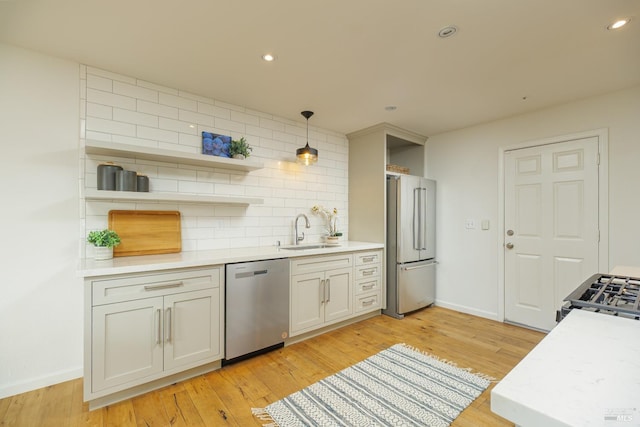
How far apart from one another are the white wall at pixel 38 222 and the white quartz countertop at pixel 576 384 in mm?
2842

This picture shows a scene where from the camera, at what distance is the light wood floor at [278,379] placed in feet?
5.88

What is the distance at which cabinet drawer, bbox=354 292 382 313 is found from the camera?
338 cm

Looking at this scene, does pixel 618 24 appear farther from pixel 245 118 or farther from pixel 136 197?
pixel 136 197

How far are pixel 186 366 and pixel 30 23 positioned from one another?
8.23ft

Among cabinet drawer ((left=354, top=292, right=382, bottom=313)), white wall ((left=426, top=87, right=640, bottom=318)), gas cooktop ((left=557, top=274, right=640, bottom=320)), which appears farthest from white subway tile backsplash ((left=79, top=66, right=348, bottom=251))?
gas cooktop ((left=557, top=274, right=640, bottom=320))

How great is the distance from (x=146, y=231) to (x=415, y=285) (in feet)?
10.2

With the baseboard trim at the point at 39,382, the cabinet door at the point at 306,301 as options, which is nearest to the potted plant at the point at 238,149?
the cabinet door at the point at 306,301

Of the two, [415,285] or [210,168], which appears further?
[415,285]

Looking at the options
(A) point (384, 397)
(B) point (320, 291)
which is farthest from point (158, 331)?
(A) point (384, 397)

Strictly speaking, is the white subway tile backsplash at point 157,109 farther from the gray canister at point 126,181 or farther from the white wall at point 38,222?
the gray canister at point 126,181

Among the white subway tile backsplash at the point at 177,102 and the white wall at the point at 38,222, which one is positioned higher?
the white subway tile backsplash at the point at 177,102

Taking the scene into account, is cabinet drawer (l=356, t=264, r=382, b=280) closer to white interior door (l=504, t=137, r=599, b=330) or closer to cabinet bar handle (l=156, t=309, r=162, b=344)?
white interior door (l=504, t=137, r=599, b=330)

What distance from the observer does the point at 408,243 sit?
3.65m

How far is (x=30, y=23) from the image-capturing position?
1.81 m
